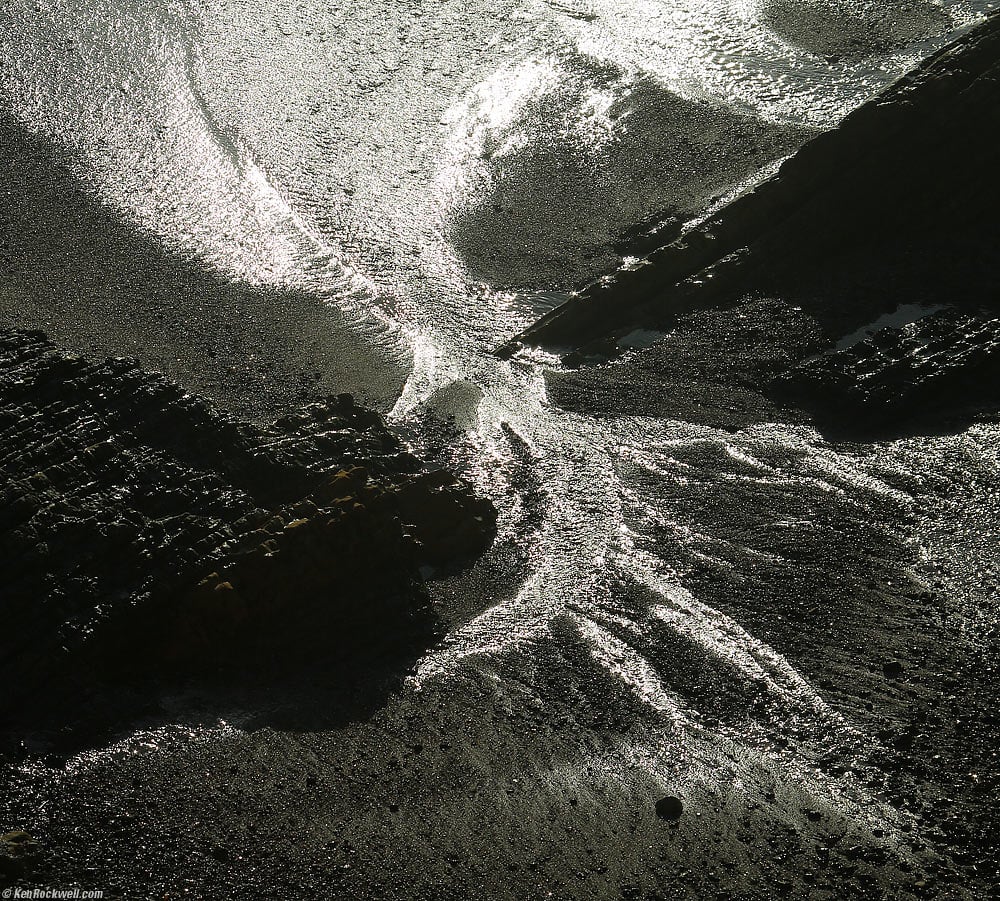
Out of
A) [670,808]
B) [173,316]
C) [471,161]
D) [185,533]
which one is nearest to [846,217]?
[471,161]

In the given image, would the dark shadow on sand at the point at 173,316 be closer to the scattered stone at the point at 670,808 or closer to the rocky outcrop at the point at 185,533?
the rocky outcrop at the point at 185,533

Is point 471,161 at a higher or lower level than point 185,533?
higher

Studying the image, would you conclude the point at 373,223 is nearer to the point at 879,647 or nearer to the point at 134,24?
the point at 134,24

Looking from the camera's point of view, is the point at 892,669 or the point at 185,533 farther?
the point at 185,533

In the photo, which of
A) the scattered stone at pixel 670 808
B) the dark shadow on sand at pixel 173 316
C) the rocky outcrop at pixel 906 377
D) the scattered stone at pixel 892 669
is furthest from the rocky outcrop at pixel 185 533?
the rocky outcrop at pixel 906 377

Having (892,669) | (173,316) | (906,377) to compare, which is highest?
(173,316)

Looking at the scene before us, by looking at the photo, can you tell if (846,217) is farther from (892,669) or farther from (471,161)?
(892,669)
